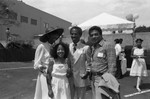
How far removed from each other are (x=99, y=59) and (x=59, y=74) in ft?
2.62

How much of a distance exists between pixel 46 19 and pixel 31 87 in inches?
1141

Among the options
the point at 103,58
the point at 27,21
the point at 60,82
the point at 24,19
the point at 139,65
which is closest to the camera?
the point at 103,58

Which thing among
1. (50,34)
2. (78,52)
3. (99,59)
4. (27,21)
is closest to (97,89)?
(99,59)

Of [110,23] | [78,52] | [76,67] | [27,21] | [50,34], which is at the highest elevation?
[27,21]

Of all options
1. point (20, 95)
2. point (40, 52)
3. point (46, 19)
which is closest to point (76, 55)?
point (40, 52)

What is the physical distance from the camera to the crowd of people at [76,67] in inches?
122

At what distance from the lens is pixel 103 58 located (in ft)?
10.4

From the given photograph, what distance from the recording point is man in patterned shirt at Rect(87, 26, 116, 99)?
3.09m

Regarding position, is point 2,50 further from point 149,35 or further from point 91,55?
point 91,55

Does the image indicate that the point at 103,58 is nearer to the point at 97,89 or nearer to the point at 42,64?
the point at 97,89

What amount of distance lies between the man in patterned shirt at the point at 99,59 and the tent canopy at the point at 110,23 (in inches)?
265

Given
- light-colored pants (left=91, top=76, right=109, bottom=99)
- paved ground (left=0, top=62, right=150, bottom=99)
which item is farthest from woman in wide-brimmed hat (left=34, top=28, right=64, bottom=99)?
paved ground (left=0, top=62, right=150, bottom=99)

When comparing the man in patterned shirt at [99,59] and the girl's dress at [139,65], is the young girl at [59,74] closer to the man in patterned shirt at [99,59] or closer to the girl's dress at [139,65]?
the man in patterned shirt at [99,59]

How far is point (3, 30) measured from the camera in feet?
79.5
